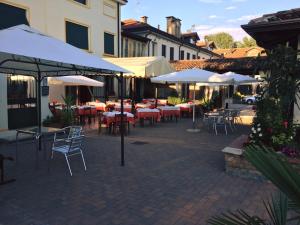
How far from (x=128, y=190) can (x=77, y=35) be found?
11.6 m

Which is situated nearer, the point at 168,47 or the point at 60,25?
the point at 60,25

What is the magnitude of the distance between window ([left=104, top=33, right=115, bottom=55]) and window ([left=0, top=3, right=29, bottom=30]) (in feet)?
20.6

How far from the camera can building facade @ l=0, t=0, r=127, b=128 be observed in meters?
10.0

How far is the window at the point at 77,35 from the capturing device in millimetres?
14125

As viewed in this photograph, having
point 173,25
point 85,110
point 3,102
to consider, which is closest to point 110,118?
point 85,110

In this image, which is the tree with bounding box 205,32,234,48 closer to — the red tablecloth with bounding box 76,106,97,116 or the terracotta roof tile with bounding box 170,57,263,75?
the terracotta roof tile with bounding box 170,57,263,75

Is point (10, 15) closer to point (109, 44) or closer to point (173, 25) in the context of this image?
point (109, 44)

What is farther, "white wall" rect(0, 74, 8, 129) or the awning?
the awning

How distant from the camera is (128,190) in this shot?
4883 mm

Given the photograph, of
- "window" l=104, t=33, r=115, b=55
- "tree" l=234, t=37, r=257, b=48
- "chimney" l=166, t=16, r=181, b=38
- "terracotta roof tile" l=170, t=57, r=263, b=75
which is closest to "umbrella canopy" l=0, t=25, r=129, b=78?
"window" l=104, t=33, r=115, b=55

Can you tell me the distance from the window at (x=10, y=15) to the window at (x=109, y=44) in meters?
6.27

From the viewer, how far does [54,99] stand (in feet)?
46.1

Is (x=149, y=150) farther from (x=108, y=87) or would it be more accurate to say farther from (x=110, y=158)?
(x=108, y=87)

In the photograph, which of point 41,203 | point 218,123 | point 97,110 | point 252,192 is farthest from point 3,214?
point 97,110
